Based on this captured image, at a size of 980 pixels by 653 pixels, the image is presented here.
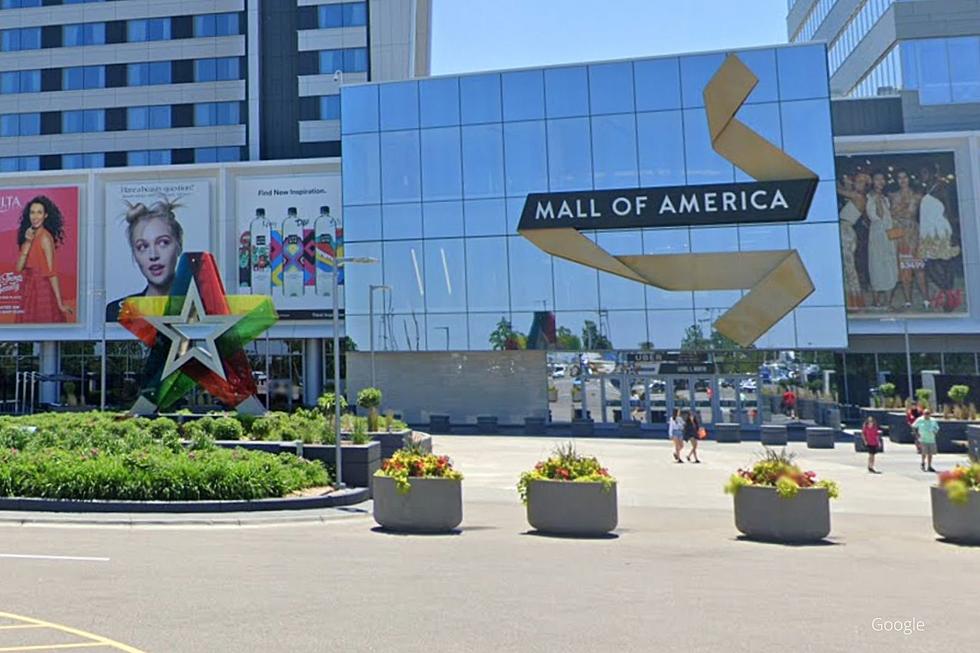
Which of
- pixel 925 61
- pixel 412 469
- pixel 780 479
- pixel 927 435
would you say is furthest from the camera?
pixel 925 61

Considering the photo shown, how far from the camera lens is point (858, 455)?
2473cm

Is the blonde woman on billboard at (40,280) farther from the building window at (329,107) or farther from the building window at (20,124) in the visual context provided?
the building window at (329,107)

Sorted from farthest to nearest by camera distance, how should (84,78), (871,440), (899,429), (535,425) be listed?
(84,78)
(535,425)
(899,429)
(871,440)

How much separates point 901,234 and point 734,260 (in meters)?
10.3

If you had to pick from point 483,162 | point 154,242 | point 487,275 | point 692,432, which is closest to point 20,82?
point 154,242

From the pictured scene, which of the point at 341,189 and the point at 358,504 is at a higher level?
the point at 341,189

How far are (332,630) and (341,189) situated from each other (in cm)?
3790

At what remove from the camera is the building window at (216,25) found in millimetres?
52906

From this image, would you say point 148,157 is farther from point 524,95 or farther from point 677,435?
point 677,435

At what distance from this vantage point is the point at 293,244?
42531 millimetres

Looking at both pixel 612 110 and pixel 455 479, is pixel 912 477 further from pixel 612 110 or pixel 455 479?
pixel 612 110

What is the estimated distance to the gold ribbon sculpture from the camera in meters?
34.8

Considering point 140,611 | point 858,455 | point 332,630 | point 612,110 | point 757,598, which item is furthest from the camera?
point 612,110

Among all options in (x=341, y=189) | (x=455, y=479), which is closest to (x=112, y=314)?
(x=341, y=189)
